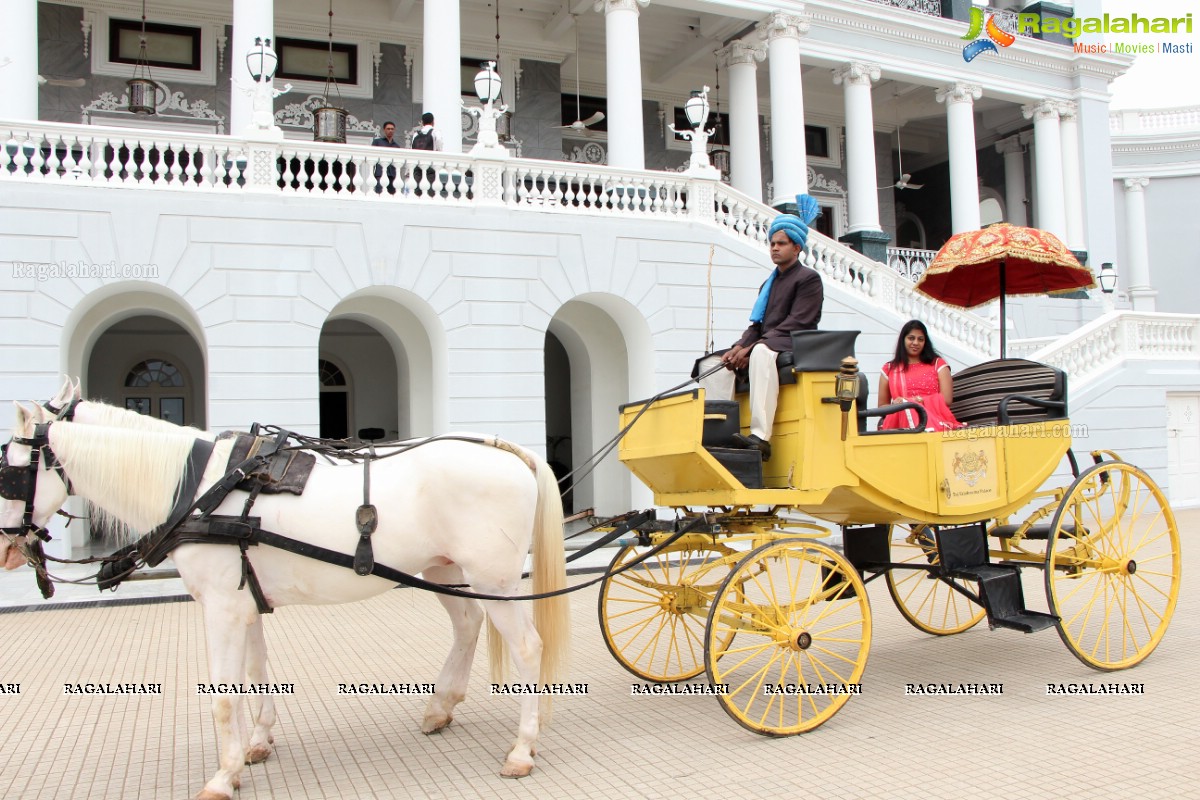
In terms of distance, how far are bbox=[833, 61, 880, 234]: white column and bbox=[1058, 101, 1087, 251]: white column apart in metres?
6.08

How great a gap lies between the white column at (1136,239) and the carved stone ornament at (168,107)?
25.7m

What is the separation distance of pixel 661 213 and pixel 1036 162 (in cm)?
1386

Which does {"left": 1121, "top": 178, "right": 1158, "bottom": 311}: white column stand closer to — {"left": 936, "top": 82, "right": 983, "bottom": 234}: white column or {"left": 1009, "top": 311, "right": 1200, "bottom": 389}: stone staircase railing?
{"left": 936, "top": 82, "right": 983, "bottom": 234}: white column

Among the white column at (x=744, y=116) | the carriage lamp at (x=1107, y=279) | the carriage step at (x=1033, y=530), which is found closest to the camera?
the carriage step at (x=1033, y=530)

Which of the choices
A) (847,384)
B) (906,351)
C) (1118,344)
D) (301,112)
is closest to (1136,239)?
(1118,344)

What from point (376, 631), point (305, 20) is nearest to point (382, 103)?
point (305, 20)

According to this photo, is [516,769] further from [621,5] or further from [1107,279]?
[1107,279]

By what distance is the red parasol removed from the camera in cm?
837

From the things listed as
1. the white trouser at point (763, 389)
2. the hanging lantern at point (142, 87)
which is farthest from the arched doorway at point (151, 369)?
the white trouser at point (763, 389)

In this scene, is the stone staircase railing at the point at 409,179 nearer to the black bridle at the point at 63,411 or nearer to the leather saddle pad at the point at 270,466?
the black bridle at the point at 63,411

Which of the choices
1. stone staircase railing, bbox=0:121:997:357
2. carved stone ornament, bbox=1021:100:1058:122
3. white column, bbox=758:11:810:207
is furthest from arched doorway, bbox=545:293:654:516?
carved stone ornament, bbox=1021:100:1058:122

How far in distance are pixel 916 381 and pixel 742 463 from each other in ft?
8.85

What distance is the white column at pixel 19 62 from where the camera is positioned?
46.4 feet

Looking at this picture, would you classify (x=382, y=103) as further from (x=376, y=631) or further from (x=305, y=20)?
(x=376, y=631)
